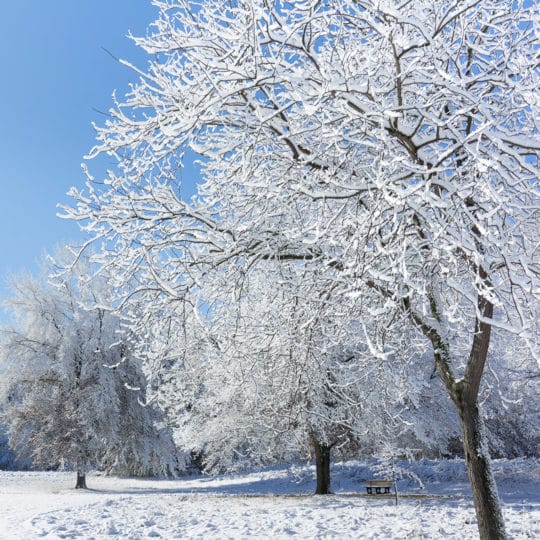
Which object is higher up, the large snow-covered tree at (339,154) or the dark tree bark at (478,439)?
the large snow-covered tree at (339,154)

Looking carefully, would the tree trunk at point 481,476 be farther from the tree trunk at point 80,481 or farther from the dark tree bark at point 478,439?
the tree trunk at point 80,481

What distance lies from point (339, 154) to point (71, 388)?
68.3ft

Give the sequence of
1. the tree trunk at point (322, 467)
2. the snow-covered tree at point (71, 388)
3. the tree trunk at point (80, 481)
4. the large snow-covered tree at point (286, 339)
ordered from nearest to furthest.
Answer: the large snow-covered tree at point (286, 339) < the tree trunk at point (322, 467) < the snow-covered tree at point (71, 388) < the tree trunk at point (80, 481)

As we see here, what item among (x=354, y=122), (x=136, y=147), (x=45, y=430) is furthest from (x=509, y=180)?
(x=45, y=430)

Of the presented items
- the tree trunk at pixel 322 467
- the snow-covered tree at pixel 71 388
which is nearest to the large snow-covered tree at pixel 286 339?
the tree trunk at pixel 322 467

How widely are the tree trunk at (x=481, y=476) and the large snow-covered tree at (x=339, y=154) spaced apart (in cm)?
2

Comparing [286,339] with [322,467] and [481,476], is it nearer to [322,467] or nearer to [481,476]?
[481,476]

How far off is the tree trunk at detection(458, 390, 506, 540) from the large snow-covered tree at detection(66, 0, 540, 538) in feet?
0.05

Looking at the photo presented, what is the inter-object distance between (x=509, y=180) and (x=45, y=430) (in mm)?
21669

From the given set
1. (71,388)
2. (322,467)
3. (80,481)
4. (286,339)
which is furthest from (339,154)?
(80,481)

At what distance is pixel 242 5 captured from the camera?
5281 millimetres

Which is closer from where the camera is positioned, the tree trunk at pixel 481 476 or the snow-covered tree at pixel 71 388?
the tree trunk at pixel 481 476

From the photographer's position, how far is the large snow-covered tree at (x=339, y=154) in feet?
14.5

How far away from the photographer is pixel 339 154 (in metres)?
4.40
